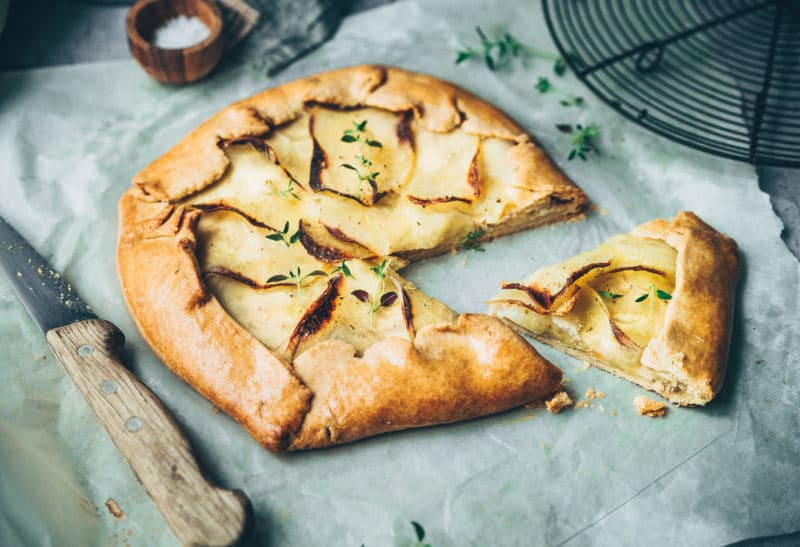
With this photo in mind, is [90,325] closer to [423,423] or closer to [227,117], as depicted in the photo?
[227,117]

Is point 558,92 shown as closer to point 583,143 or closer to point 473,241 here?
point 583,143

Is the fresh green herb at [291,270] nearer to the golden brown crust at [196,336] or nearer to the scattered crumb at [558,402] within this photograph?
the golden brown crust at [196,336]

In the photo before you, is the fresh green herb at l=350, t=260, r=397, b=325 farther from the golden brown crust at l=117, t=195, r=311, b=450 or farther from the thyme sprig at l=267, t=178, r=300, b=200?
the thyme sprig at l=267, t=178, r=300, b=200

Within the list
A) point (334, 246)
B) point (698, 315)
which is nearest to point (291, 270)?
point (334, 246)

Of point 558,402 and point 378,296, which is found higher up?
point 378,296

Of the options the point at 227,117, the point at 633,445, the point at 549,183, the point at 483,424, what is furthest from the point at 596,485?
the point at 227,117

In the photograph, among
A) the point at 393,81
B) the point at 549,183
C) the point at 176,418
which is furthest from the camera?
the point at 393,81

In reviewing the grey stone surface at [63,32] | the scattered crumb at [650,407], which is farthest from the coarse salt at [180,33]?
the scattered crumb at [650,407]
